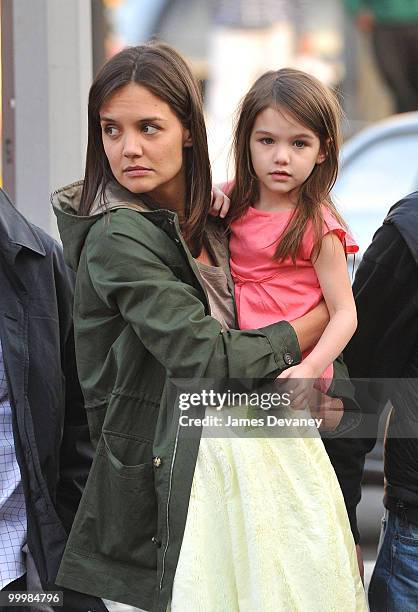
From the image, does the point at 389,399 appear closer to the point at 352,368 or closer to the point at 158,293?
the point at 352,368

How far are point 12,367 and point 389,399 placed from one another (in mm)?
911

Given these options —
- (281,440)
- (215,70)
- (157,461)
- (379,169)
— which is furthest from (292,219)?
(215,70)

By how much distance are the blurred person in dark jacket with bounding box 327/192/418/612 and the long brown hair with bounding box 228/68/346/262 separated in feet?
0.68

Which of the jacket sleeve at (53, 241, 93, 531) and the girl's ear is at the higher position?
the girl's ear

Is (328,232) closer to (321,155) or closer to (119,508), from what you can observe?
(321,155)

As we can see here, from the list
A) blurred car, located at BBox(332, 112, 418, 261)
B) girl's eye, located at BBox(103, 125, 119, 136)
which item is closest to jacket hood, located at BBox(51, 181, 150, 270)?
girl's eye, located at BBox(103, 125, 119, 136)

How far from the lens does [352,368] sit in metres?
2.87

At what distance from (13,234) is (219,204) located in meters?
0.55

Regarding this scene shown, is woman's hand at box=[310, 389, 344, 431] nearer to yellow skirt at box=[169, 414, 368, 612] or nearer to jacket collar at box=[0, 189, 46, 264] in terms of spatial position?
yellow skirt at box=[169, 414, 368, 612]

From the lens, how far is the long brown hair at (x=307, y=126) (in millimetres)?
2553

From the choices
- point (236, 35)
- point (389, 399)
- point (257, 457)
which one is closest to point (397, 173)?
point (389, 399)

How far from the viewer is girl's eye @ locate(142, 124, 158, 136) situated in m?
2.46

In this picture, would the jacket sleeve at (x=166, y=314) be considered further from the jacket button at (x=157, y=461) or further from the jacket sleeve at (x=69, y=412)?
the jacket sleeve at (x=69, y=412)

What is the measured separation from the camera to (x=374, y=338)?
2838mm
